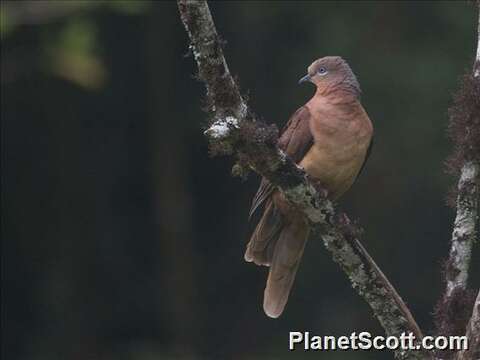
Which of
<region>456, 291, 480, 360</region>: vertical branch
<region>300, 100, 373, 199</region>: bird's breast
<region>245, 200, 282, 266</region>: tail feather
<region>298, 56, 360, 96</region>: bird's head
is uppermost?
<region>298, 56, 360, 96</region>: bird's head

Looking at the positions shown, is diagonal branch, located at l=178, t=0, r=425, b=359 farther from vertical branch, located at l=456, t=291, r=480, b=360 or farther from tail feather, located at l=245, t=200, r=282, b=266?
tail feather, located at l=245, t=200, r=282, b=266

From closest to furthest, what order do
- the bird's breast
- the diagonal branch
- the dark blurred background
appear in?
the diagonal branch → the bird's breast → the dark blurred background

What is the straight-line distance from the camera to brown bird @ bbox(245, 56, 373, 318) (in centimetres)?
502

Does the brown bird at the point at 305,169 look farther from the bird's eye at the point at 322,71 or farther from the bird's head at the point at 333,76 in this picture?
the bird's eye at the point at 322,71

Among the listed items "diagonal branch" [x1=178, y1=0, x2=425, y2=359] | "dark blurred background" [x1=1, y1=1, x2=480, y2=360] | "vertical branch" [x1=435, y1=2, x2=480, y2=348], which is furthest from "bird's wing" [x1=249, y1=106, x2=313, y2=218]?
"dark blurred background" [x1=1, y1=1, x2=480, y2=360]

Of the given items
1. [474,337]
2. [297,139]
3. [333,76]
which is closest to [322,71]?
[333,76]

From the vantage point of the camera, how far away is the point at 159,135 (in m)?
8.55

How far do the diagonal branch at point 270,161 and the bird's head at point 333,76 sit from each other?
114 cm

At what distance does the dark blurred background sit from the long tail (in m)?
3.25

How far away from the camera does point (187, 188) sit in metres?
8.65

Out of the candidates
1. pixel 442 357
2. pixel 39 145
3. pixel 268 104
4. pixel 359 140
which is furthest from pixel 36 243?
pixel 442 357

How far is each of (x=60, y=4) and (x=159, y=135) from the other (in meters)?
1.71

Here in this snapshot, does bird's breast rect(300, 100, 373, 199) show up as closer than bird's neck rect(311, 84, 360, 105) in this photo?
Yes

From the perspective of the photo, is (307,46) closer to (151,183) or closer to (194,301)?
(151,183)
